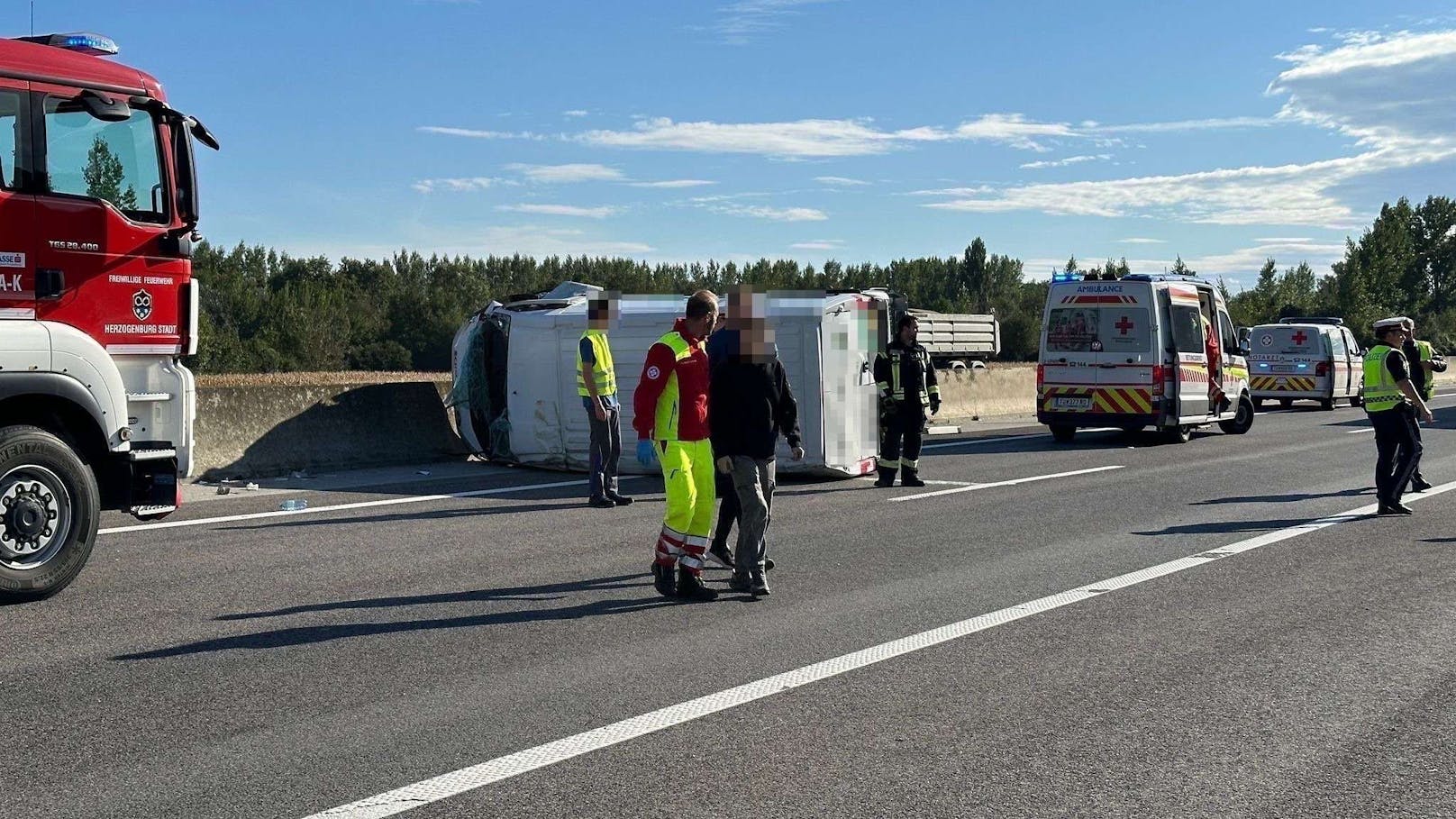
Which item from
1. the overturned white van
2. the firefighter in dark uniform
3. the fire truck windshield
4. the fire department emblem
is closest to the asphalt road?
the fire department emblem

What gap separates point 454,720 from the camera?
5258mm

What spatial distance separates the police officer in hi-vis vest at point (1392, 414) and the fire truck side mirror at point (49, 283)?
1021 centimetres

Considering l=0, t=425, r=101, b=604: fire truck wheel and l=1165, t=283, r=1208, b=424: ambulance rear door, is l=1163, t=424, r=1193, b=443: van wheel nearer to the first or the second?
l=1165, t=283, r=1208, b=424: ambulance rear door

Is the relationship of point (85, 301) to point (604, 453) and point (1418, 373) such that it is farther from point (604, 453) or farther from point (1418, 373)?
point (1418, 373)

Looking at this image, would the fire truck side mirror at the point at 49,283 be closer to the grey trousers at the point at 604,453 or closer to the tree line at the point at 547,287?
the grey trousers at the point at 604,453

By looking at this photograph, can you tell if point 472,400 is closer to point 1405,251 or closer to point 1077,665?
point 1077,665

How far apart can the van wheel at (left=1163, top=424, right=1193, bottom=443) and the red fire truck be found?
15.2 meters

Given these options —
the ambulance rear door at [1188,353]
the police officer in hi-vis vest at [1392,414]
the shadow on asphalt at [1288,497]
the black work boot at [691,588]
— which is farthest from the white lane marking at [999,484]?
the black work boot at [691,588]

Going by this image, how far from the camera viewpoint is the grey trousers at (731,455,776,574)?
7.80 metres

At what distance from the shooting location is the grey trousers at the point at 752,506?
25.6 feet

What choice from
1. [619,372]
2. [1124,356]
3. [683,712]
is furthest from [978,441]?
[683,712]

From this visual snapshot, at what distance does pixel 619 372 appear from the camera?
48.0ft

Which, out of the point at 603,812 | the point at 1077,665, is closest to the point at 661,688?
the point at 603,812

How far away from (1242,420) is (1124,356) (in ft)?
12.5
